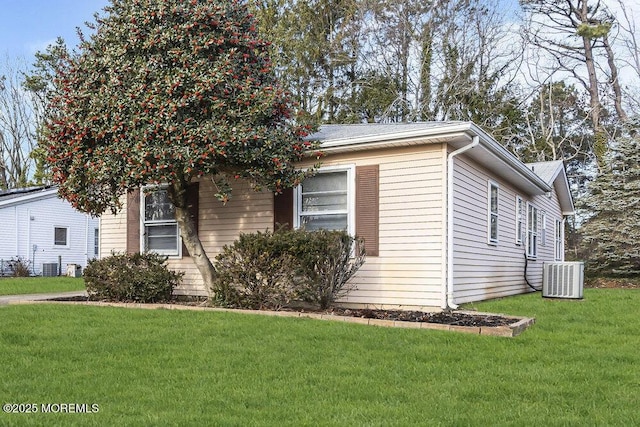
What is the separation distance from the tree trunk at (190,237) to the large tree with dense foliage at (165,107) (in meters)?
0.54

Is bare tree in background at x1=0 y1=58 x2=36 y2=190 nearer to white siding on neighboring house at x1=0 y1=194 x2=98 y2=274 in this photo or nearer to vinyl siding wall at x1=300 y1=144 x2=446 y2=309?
white siding on neighboring house at x1=0 y1=194 x2=98 y2=274

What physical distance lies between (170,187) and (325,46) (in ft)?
56.5

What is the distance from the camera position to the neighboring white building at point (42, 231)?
2125 cm

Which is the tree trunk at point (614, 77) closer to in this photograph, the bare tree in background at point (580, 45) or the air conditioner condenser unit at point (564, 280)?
the bare tree in background at point (580, 45)

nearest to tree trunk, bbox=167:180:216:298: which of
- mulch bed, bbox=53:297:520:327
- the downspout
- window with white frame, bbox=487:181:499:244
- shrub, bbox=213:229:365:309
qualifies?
shrub, bbox=213:229:365:309

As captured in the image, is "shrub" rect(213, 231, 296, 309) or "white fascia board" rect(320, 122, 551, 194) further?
"white fascia board" rect(320, 122, 551, 194)

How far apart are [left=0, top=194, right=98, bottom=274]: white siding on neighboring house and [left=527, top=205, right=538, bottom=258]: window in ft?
50.9

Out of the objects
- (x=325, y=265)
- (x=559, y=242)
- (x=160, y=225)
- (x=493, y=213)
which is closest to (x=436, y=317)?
(x=325, y=265)

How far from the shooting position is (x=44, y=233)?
22516 mm

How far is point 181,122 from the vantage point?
26.1ft

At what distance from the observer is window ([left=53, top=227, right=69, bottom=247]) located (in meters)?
23.1

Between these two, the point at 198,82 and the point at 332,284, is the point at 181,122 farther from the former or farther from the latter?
the point at 332,284

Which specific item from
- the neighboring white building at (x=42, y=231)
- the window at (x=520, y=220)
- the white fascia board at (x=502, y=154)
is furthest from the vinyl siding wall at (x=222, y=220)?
the neighboring white building at (x=42, y=231)

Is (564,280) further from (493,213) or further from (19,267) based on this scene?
(19,267)
